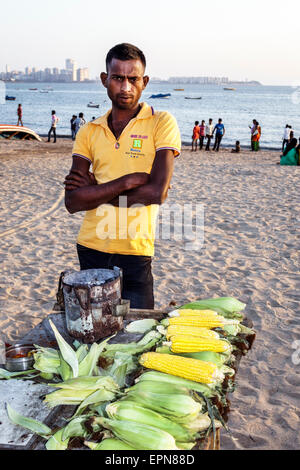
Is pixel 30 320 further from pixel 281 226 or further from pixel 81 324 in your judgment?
pixel 281 226

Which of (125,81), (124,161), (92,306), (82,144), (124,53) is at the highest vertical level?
(124,53)

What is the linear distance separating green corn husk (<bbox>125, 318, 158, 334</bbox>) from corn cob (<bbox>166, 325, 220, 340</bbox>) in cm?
22

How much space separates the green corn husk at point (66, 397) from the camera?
6.32ft

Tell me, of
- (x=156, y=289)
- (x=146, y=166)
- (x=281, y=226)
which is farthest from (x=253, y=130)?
(x=146, y=166)

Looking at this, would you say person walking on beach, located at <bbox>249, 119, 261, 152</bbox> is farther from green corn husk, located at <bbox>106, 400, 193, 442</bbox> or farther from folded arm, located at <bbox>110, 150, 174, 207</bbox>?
green corn husk, located at <bbox>106, 400, 193, 442</bbox>

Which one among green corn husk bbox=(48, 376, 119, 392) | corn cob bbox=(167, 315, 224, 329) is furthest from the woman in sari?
green corn husk bbox=(48, 376, 119, 392)

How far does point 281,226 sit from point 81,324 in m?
7.95

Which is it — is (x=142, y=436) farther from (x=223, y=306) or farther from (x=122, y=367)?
(x=223, y=306)

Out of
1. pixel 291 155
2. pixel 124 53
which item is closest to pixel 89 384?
pixel 124 53

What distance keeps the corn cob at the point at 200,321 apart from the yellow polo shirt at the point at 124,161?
0.77 meters

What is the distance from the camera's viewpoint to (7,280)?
6602mm

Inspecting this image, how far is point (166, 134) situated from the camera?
3012 millimetres

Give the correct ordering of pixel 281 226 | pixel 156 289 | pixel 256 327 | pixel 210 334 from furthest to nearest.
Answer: pixel 281 226, pixel 156 289, pixel 256 327, pixel 210 334

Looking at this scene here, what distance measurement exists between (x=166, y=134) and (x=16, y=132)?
25.7 m
